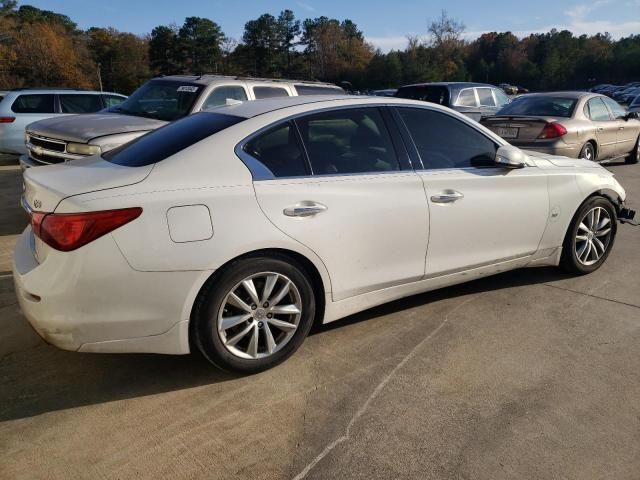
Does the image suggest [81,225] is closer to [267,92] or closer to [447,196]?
[447,196]

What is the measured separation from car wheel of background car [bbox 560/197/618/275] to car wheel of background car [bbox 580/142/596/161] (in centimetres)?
479

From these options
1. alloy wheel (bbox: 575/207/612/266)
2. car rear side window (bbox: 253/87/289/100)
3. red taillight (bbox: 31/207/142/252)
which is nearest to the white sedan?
red taillight (bbox: 31/207/142/252)

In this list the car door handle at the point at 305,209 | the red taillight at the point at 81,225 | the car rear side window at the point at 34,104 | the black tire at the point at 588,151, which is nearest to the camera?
the red taillight at the point at 81,225

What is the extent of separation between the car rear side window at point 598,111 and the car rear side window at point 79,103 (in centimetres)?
976

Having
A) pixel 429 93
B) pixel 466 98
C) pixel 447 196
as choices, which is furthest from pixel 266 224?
pixel 466 98

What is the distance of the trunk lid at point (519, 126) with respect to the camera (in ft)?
27.7

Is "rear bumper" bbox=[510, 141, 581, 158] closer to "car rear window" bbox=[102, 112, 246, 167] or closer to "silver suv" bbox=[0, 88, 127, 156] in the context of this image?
"car rear window" bbox=[102, 112, 246, 167]

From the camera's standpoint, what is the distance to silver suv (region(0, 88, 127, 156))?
33.3 feet

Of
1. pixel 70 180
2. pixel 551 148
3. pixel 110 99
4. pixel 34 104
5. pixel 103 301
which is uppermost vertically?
pixel 110 99

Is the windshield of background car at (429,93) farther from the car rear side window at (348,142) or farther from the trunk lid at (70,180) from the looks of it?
the trunk lid at (70,180)

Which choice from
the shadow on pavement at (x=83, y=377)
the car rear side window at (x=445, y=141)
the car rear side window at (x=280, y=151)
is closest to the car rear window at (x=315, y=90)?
the car rear side window at (x=445, y=141)

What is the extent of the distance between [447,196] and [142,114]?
16.7 feet

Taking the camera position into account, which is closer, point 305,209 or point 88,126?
point 305,209

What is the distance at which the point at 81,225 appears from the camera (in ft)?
8.21
